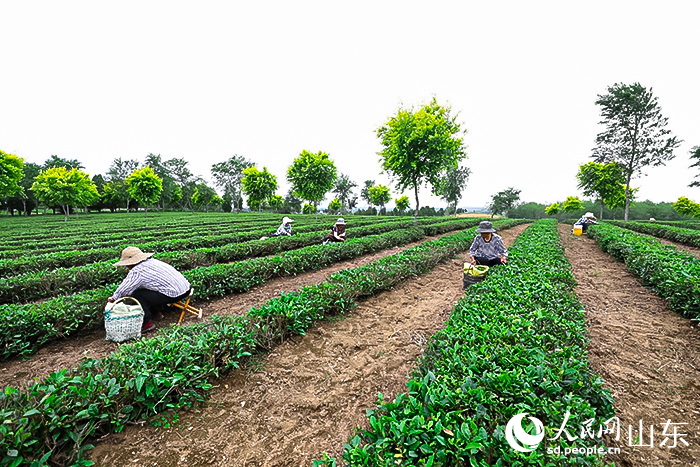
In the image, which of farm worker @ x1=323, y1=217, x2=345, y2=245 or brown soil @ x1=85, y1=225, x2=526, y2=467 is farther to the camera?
farm worker @ x1=323, y1=217, x2=345, y2=245

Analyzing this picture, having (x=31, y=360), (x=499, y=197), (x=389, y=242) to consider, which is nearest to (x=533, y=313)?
(x=31, y=360)

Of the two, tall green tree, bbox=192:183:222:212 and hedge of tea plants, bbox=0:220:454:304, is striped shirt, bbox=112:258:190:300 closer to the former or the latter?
hedge of tea plants, bbox=0:220:454:304

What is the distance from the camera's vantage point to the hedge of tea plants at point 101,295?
3406 millimetres

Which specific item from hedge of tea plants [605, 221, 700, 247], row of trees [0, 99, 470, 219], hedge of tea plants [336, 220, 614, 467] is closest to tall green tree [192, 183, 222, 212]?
row of trees [0, 99, 470, 219]

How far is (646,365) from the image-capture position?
10.1 ft

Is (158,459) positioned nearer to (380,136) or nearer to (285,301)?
(285,301)

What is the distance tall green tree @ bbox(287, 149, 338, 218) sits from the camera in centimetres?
Result: 2670

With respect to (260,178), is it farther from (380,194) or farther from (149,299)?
(149,299)

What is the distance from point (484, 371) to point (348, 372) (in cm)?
Result: 160

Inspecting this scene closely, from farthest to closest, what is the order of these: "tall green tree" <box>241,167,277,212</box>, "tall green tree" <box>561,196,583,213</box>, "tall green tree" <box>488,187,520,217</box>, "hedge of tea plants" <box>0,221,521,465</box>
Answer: "tall green tree" <box>488,187,520,217</box> < "tall green tree" <box>561,196,583,213</box> < "tall green tree" <box>241,167,277,212</box> < "hedge of tea plants" <box>0,221,521,465</box>

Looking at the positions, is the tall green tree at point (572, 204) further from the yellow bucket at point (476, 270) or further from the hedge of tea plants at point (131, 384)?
the hedge of tea plants at point (131, 384)

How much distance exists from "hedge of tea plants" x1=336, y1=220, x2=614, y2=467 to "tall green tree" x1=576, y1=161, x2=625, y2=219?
37475mm

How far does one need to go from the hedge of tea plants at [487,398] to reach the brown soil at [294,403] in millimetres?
490

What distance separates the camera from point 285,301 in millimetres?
4008
